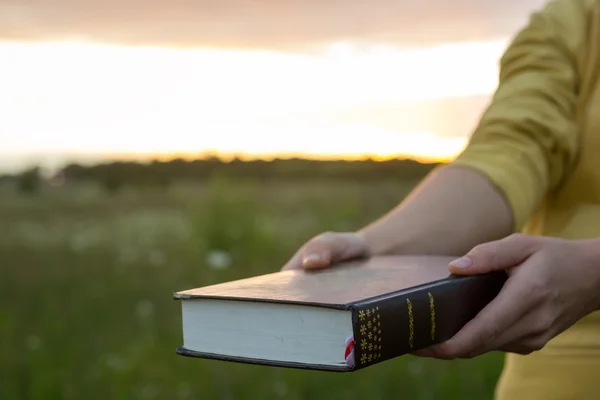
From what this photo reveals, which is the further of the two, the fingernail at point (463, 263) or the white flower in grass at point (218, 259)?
the white flower in grass at point (218, 259)

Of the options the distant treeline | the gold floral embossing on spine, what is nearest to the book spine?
the gold floral embossing on spine

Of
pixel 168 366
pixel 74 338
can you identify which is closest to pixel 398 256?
pixel 168 366

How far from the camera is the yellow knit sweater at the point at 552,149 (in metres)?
1.12

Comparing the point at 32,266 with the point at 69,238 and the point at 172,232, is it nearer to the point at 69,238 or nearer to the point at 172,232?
the point at 69,238

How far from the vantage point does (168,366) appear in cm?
269

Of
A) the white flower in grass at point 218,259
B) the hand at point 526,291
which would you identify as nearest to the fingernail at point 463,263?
the hand at point 526,291

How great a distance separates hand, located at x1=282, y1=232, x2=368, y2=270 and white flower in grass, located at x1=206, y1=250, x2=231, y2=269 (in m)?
2.49

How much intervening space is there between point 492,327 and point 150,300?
2.77m

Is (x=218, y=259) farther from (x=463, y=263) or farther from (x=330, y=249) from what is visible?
(x=463, y=263)

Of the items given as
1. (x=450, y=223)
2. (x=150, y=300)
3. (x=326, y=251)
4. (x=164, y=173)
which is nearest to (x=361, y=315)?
(x=326, y=251)

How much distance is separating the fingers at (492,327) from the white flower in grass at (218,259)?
2742mm

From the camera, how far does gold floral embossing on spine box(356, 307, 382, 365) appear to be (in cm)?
75

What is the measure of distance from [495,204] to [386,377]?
1573 mm

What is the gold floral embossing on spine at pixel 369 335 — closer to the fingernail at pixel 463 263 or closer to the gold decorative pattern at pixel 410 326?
the gold decorative pattern at pixel 410 326
